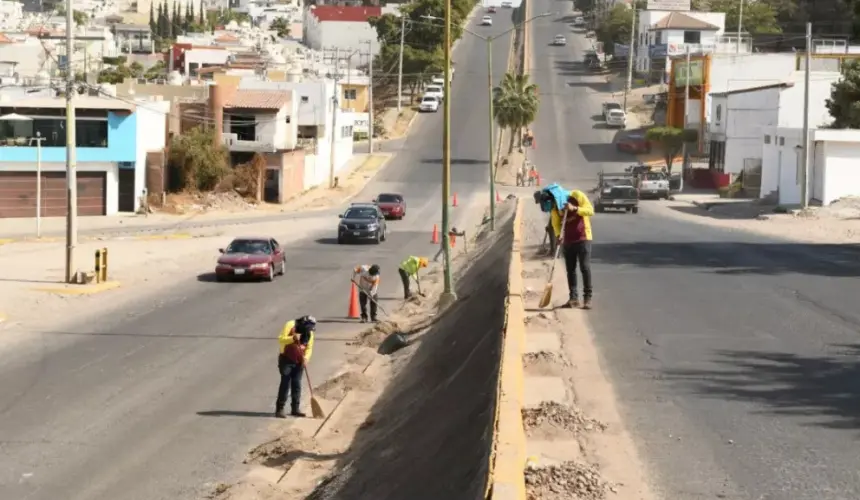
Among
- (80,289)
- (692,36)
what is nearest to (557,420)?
(80,289)

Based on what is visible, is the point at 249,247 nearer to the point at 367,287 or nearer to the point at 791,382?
the point at 367,287

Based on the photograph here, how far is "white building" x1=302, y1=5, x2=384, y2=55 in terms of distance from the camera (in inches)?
7008

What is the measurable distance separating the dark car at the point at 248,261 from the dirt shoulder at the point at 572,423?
2153cm

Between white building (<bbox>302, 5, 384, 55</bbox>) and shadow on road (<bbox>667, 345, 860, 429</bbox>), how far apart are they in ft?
536

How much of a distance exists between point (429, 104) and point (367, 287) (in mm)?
87774

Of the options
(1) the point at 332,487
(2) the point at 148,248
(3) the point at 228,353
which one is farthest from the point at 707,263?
(2) the point at 148,248

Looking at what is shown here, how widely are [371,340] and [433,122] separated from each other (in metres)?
86.8

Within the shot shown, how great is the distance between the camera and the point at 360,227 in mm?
50938

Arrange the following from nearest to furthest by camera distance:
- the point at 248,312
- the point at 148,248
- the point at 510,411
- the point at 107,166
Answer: the point at 510,411, the point at 248,312, the point at 148,248, the point at 107,166

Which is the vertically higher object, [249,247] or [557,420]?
[557,420]

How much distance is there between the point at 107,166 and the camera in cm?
6166

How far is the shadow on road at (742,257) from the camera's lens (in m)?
25.3

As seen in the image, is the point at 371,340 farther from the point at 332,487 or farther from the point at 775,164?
the point at 775,164

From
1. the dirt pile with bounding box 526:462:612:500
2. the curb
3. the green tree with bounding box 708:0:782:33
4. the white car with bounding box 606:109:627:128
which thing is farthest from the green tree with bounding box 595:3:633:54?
the dirt pile with bounding box 526:462:612:500
